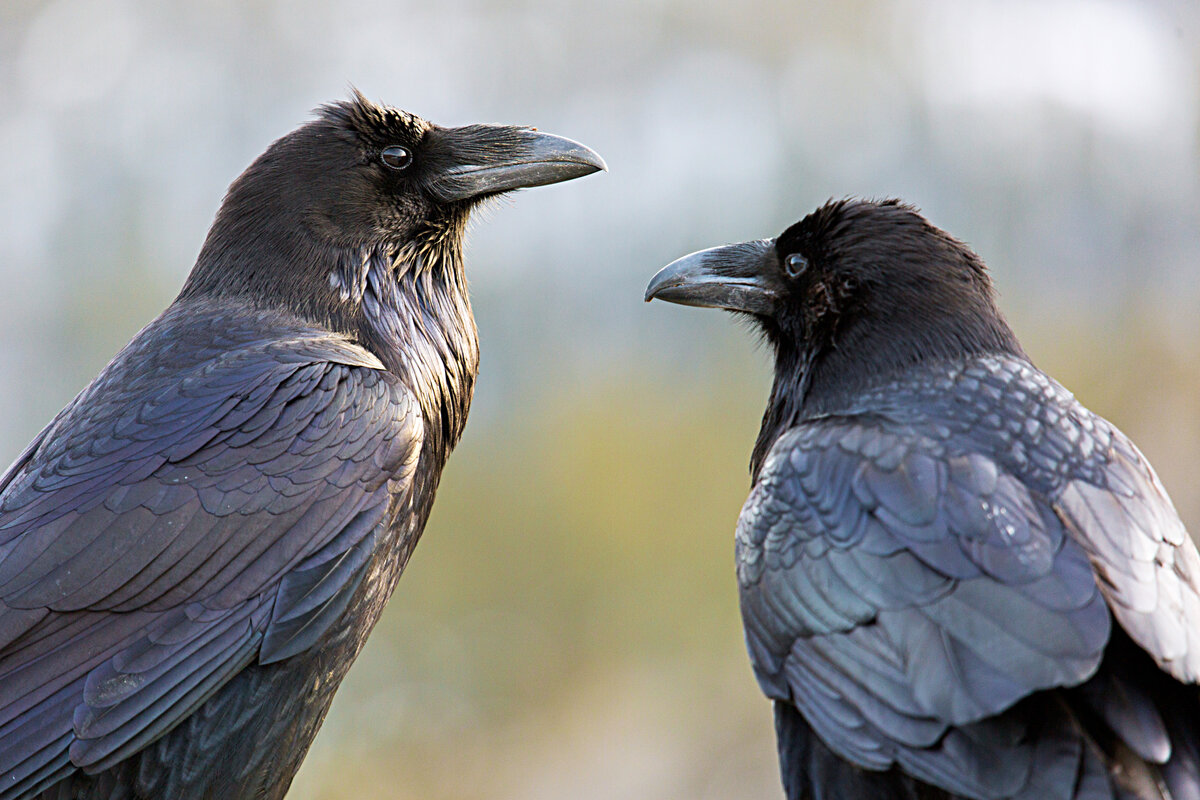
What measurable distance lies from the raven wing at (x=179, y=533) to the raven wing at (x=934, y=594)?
1060mm

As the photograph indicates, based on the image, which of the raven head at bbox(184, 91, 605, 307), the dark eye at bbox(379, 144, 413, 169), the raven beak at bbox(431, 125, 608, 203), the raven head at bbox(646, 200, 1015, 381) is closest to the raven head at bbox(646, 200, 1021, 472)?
the raven head at bbox(646, 200, 1015, 381)

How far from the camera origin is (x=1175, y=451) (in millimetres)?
9953

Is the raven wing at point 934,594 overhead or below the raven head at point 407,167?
below

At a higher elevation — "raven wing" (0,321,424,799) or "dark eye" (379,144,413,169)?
"dark eye" (379,144,413,169)

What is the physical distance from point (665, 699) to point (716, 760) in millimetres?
592

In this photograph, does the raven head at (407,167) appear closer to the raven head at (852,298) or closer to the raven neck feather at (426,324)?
the raven neck feather at (426,324)

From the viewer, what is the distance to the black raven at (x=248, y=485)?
8.99ft

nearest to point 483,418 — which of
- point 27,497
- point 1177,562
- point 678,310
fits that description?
point 678,310

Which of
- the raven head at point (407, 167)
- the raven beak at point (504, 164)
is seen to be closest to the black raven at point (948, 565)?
the raven beak at point (504, 164)

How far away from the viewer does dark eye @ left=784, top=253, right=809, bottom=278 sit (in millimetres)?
3451

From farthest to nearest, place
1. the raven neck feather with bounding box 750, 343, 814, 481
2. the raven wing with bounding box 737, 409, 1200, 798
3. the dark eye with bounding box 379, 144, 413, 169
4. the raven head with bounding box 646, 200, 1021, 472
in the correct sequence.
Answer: the dark eye with bounding box 379, 144, 413, 169, the raven neck feather with bounding box 750, 343, 814, 481, the raven head with bounding box 646, 200, 1021, 472, the raven wing with bounding box 737, 409, 1200, 798

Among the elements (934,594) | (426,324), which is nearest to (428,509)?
(426,324)

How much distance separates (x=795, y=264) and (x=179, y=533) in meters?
1.86

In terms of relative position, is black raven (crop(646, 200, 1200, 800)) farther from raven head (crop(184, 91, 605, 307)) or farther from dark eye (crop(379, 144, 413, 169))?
dark eye (crop(379, 144, 413, 169))
